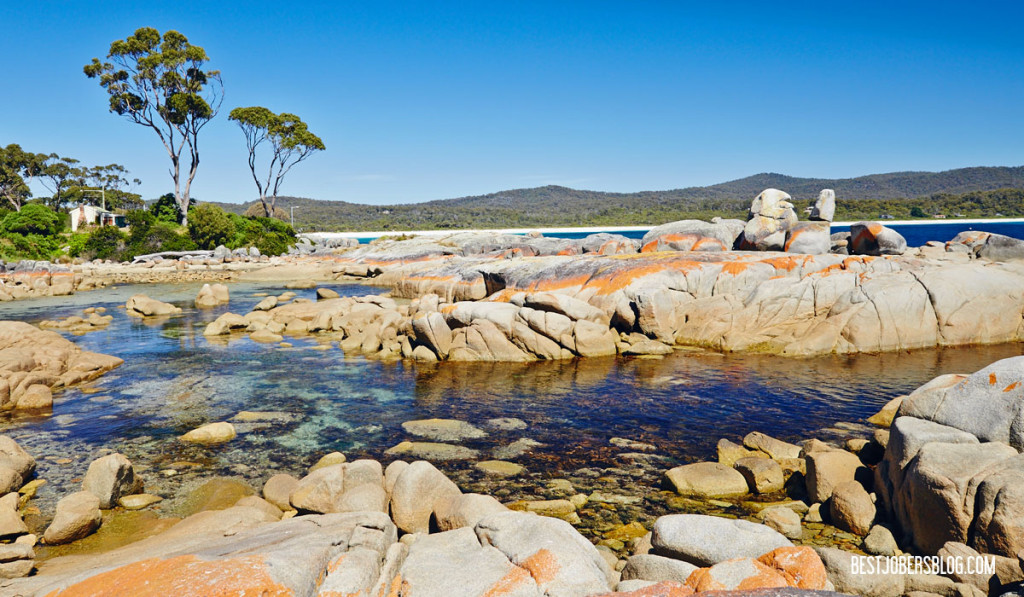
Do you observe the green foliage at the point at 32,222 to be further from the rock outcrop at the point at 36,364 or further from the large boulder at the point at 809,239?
the large boulder at the point at 809,239

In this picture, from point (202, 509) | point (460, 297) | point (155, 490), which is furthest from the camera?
point (460, 297)

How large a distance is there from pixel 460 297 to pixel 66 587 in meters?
30.9

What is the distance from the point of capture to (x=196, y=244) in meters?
69.4

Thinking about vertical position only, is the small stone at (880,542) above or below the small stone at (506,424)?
above

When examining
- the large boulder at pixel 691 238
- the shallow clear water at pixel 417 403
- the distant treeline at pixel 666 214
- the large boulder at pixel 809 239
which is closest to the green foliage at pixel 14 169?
the distant treeline at pixel 666 214

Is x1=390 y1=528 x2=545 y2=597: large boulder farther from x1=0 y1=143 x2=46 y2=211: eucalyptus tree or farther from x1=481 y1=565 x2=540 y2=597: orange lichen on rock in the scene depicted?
x1=0 y1=143 x2=46 y2=211: eucalyptus tree

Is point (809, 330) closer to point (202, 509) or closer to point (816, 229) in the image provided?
point (816, 229)

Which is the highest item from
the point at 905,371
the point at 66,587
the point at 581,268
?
the point at 581,268

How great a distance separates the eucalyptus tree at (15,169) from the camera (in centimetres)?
8406

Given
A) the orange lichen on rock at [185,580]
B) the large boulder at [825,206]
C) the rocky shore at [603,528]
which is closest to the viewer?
the orange lichen on rock at [185,580]

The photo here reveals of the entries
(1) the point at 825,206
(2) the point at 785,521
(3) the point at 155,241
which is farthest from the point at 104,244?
(2) the point at 785,521

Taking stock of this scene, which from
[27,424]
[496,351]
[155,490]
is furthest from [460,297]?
[155,490]

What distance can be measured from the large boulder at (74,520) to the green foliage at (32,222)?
73.0 meters

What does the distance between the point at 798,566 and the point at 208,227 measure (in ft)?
248
